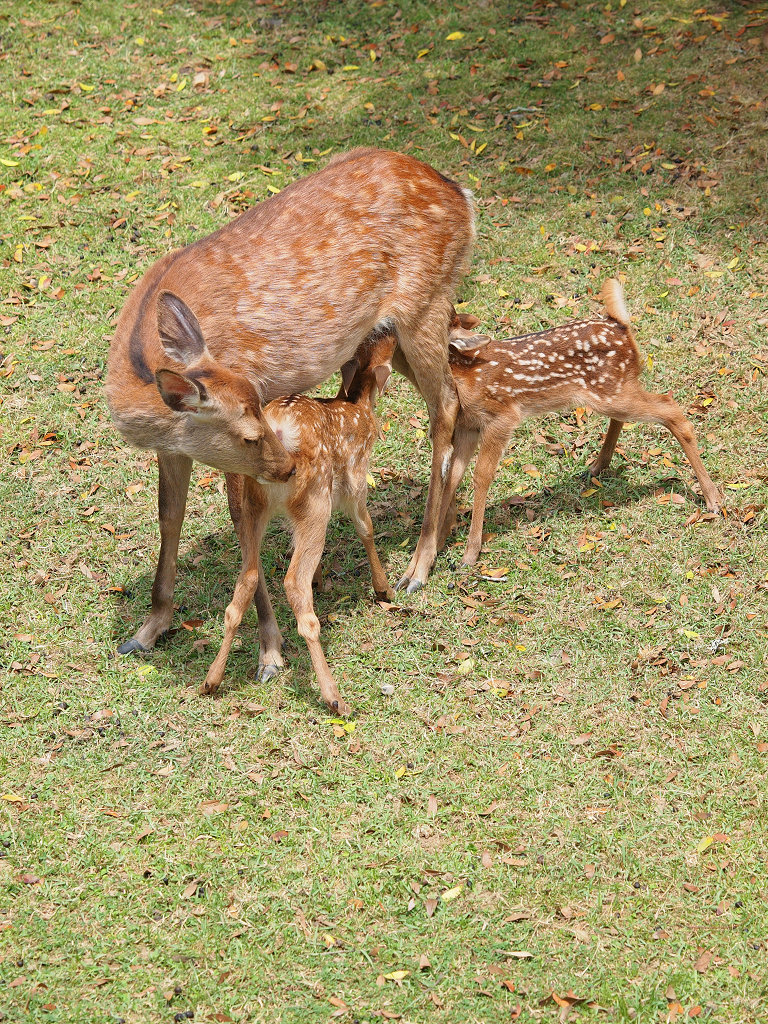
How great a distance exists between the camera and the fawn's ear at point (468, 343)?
258 inches

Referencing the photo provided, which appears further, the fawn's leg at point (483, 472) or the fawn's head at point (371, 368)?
the fawn's leg at point (483, 472)

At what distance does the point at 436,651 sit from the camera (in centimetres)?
603

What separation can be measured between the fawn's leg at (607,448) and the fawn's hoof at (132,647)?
289 centimetres

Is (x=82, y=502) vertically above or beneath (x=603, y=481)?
beneath

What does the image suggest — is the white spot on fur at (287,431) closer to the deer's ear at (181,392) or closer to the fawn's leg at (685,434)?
the deer's ear at (181,392)

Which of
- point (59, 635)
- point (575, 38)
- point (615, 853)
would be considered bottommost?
point (59, 635)

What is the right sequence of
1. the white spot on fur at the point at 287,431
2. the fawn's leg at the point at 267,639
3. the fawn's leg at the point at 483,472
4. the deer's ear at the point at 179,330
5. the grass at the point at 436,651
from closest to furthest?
the grass at the point at 436,651 < the deer's ear at the point at 179,330 < the white spot on fur at the point at 287,431 < the fawn's leg at the point at 267,639 < the fawn's leg at the point at 483,472

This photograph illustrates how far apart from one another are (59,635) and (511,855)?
109 inches

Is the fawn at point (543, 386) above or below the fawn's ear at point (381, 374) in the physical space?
below

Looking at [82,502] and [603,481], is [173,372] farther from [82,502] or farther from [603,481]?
[603,481]

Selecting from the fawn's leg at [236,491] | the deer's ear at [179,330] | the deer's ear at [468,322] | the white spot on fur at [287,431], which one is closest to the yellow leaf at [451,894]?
the fawn's leg at [236,491]

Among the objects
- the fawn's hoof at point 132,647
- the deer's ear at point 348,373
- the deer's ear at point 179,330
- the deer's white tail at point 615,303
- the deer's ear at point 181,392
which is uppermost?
the deer's ear at point 179,330

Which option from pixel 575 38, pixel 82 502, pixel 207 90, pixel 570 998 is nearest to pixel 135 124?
pixel 207 90

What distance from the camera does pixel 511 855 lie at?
497cm
